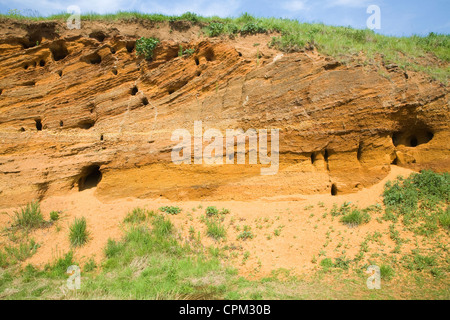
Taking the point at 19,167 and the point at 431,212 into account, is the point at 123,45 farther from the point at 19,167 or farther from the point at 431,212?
the point at 431,212

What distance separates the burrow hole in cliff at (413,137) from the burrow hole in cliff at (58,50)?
1367 centimetres

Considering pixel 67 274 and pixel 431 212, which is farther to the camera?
pixel 431 212

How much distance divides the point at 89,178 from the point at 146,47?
5.85m

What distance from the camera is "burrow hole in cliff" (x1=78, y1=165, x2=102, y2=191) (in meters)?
10.5

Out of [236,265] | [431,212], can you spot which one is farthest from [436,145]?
[236,265]

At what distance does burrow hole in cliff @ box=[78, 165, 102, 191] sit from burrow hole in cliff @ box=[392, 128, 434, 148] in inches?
424

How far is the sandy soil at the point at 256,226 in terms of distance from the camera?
6.90 metres

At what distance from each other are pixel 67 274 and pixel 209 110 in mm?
6627

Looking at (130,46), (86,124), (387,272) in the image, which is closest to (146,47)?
(130,46)

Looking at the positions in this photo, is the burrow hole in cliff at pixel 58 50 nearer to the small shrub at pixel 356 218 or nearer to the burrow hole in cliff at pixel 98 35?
the burrow hole in cliff at pixel 98 35

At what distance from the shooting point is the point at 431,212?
7215 mm

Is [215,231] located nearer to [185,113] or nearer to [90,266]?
[90,266]

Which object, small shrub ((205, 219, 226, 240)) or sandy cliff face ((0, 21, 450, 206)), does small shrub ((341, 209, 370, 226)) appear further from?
small shrub ((205, 219, 226, 240))

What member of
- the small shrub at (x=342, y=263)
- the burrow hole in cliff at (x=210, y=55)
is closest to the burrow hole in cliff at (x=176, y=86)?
the burrow hole in cliff at (x=210, y=55)
